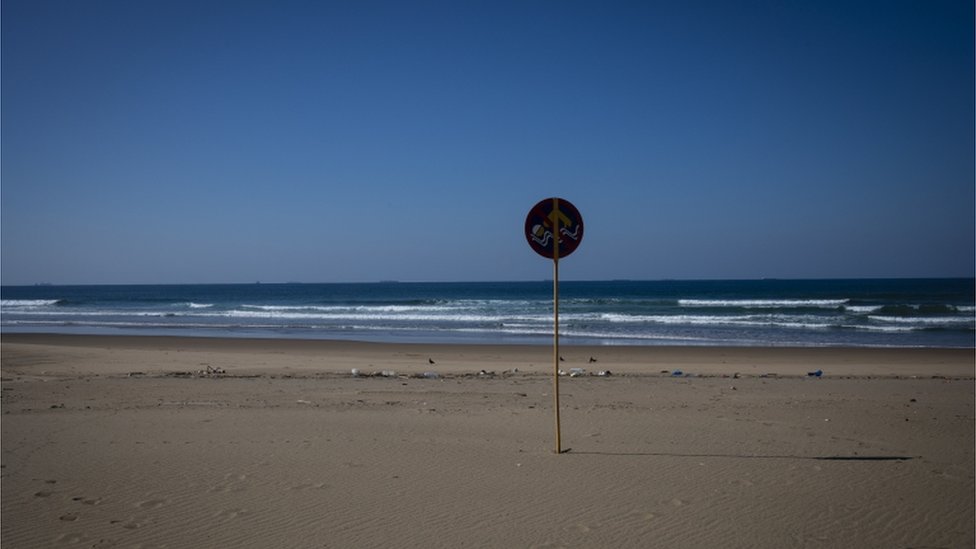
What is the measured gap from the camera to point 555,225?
627 cm

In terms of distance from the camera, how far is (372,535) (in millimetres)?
4320

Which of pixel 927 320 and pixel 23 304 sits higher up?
pixel 23 304

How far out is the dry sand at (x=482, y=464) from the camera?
4.41 metres

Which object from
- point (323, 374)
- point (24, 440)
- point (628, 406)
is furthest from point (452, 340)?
point (24, 440)

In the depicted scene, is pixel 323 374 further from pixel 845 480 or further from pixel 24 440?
pixel 845 480

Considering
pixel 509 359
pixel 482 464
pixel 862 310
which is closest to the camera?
pixel 482 464

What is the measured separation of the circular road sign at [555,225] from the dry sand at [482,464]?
2.12 metres

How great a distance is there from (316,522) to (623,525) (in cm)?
226

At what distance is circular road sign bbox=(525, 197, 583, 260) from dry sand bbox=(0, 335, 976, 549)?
83.6 inches

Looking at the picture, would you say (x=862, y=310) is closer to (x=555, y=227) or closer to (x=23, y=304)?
(x=555, y=227)

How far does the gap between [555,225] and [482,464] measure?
2474 mm

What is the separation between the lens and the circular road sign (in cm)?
626

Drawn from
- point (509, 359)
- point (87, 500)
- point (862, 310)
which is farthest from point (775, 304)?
point (87, 500)

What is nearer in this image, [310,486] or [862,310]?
[310,486]
